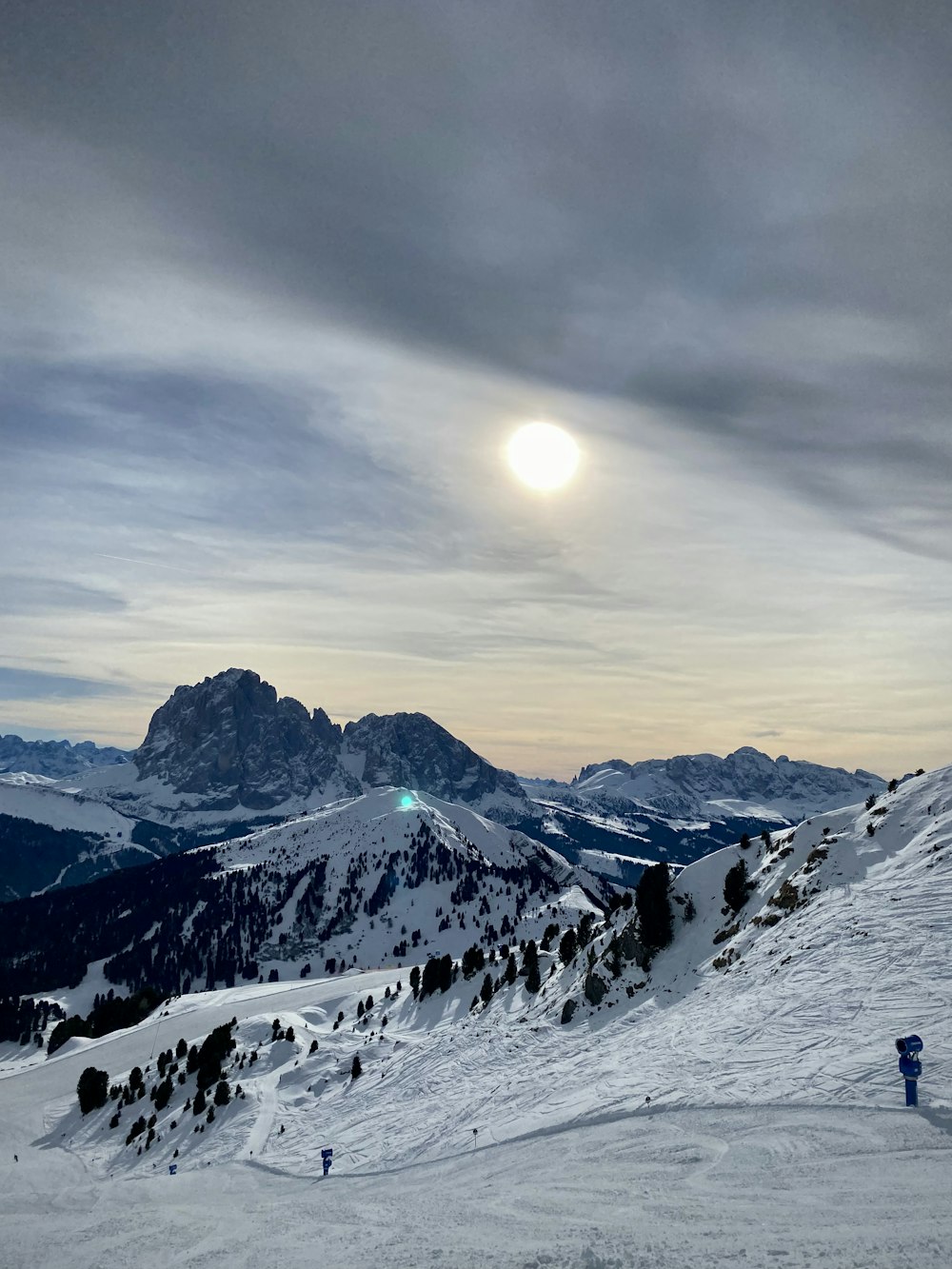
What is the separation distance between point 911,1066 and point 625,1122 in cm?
1014

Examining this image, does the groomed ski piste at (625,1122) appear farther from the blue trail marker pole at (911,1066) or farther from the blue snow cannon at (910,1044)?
the blue snow cannon at (910,1044)

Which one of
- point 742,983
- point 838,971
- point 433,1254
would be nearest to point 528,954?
point 742,983

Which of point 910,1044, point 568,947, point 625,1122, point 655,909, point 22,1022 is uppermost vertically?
point 910,1044

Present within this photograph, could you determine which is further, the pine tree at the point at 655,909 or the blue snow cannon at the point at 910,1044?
the pine tree at the point at 655,909

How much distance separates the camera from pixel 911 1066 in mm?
20906

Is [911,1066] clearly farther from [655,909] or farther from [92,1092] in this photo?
[92,1092]

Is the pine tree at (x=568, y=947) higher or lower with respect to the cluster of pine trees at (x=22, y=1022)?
higher

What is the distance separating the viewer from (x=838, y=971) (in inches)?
1302

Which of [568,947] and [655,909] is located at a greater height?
[655,909]

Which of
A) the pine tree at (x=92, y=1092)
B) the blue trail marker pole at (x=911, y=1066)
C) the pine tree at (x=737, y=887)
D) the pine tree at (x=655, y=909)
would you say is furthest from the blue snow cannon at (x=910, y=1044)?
the pine tree at (x=92, y=1092)

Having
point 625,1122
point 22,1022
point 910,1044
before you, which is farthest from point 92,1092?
point 22,1022

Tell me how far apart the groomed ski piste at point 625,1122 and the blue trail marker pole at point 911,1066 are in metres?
0.40

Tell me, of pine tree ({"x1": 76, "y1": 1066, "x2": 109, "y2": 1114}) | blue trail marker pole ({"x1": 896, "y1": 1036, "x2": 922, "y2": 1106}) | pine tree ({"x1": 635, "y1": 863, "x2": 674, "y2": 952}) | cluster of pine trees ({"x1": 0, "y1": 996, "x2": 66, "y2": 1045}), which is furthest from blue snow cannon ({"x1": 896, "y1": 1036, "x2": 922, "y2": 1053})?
cluster of pine trees ({"x1": 0, "y1": 996, "x2": 66, "y2": 1045})

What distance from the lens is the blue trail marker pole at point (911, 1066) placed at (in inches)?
814
